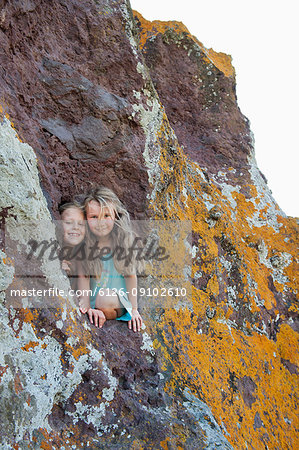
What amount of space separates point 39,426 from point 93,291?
1.11 metres

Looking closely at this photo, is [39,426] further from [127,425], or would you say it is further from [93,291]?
[93,291]

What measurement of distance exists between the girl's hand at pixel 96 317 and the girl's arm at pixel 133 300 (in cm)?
26

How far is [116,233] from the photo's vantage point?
320cm

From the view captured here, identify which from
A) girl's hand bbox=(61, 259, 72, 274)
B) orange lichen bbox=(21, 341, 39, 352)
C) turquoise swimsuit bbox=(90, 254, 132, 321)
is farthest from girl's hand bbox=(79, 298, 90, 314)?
orange lichen bbox=(21, 341, 39, 352)

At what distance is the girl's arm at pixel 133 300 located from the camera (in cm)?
300

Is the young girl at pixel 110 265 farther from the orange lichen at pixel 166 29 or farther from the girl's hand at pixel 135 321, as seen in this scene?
the orange lichen at pixel 166 29

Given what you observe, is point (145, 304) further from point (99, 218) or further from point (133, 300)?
point (99, 218)

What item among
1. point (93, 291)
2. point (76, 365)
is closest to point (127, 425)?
point (76, 365)

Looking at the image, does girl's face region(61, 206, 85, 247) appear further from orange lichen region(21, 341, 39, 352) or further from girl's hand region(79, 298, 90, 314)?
orange lichen region(21, 341, 39, 352)

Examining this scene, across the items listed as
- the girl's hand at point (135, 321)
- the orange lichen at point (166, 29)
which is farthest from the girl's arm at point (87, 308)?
the orange lichen at point (166, 29)

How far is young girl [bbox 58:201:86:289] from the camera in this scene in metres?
2.96

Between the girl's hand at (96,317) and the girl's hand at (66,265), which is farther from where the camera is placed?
the girl's hand at (66,265)

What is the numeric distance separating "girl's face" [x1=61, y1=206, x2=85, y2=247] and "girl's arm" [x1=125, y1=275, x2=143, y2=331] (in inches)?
20.5

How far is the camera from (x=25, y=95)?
9.46 ft
